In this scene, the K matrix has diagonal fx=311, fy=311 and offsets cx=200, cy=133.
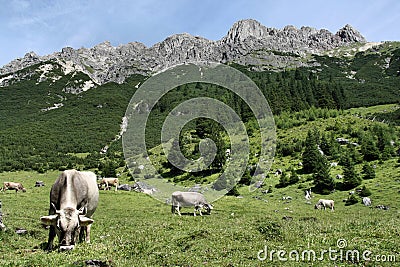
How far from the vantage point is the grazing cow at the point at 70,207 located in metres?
11.6

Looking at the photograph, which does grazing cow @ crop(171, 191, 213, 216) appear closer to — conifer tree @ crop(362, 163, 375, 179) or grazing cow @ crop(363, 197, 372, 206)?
grazing cow @ crop(363, 197, 372, 206)

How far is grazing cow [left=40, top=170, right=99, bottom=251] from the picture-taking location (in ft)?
38.1

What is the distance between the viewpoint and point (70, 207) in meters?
12.3

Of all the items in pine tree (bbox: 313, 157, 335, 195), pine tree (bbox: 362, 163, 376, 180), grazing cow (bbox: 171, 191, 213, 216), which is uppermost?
pine tree (bbox: 362, 163, 376, 180)

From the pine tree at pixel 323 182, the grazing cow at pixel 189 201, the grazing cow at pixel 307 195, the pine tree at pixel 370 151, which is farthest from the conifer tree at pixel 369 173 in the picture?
the grazing cow at pixel 189 201

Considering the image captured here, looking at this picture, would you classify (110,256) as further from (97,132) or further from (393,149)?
(97,132)

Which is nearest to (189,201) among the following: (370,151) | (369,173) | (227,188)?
(227,188)

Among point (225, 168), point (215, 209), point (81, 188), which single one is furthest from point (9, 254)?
point (225, 168)

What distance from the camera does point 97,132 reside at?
14050cm

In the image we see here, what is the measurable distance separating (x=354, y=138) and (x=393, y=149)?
11854 millimetres

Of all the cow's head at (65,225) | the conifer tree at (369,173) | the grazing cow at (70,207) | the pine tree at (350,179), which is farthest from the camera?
the conifer tree at (369,173)

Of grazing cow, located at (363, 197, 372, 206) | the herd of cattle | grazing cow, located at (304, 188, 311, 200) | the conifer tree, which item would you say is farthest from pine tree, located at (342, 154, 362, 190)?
the herd of cattle

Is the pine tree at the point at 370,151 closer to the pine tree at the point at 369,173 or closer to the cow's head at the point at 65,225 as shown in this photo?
the pine tree at the point at 369,173

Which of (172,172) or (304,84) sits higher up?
(304,84)
